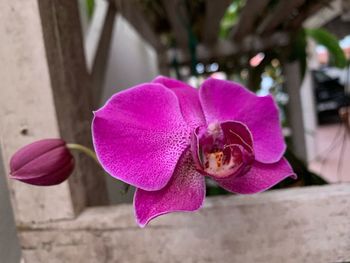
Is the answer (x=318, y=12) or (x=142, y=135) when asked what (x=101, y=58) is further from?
(x=318, y=12)

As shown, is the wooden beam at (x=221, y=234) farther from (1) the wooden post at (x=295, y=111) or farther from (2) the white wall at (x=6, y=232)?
(1) the wooden post at (x=295, y=111)

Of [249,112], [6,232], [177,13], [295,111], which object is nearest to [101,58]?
[177,13]

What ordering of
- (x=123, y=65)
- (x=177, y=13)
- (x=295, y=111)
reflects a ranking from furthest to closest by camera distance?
(x=295, y=111) < (x=123, y=65) < (x=177, y=13)

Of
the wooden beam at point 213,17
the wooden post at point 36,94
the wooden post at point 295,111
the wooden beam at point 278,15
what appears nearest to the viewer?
the wooden post at point 36,94

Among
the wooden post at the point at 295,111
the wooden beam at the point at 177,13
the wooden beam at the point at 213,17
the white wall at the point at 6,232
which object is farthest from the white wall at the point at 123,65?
the wooden post at the point at 295,111

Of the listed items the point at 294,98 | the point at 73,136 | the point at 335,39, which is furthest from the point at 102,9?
the point at 294,98

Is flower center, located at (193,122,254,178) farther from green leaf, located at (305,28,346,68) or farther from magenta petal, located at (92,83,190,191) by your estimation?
green leaf, located at (305,28,346,68)

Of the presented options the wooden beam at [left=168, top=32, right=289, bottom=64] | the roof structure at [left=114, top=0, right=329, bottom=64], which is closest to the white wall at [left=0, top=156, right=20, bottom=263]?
the roof structure at [left=114, top=0, right=329, bottom=64]
